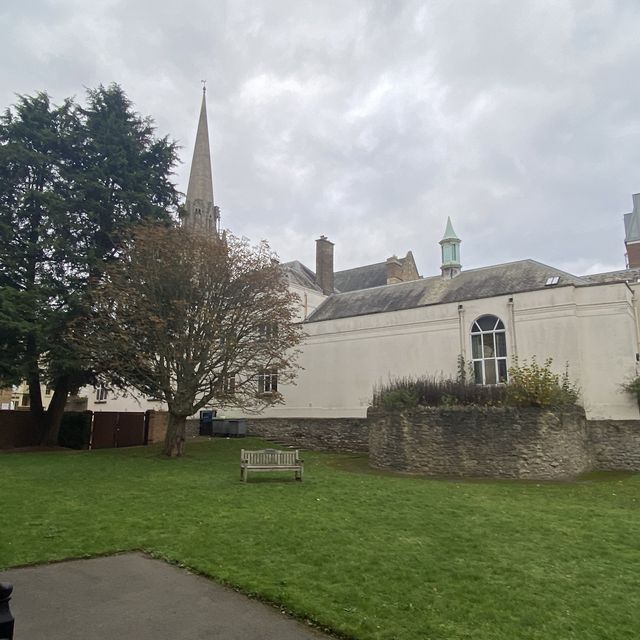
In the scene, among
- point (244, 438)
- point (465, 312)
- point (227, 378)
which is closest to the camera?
point (227, 378)

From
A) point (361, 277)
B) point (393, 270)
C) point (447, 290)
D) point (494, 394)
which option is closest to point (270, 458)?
point (494, 394)

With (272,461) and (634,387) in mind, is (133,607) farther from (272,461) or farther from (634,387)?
(634,387)

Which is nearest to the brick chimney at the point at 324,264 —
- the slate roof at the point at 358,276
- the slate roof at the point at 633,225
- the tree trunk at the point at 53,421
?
the slate roof at the point at 358,276

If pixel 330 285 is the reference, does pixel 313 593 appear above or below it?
below

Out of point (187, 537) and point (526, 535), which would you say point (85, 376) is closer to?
point (187, 537)

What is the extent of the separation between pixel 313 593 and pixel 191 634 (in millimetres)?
1407

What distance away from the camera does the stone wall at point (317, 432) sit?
82.2 ft

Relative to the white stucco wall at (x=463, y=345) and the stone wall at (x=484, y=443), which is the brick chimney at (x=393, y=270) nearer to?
the white stucco wall at (x=463, y=345)

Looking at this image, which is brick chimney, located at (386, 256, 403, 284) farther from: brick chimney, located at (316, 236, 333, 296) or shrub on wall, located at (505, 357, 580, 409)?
shrub on wall, located at (505, 357, 580, 409)

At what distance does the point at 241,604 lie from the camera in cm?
525

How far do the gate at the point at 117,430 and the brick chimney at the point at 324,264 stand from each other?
45.3ft

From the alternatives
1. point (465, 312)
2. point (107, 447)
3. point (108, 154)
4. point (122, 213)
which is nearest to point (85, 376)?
point (107, 447)

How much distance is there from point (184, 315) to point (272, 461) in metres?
6.73

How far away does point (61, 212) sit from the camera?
837 inches
